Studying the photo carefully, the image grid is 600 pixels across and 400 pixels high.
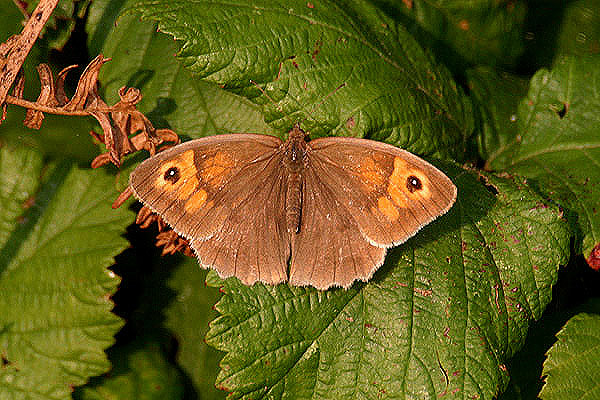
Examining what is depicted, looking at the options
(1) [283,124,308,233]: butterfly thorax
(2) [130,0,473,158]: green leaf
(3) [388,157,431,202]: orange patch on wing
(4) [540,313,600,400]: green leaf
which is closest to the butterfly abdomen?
(1) [283,124,308,233]: butterfly thorax

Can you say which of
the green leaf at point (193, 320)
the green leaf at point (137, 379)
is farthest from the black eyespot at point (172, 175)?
the green leaf at point (137, 379)

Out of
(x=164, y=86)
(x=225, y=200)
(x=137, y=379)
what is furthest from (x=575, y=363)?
(x=164, y=86)

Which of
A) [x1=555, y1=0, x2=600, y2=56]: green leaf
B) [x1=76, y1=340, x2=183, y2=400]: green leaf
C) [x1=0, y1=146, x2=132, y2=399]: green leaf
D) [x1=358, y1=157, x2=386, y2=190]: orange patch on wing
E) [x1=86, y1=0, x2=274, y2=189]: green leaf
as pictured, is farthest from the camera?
[x1=555, y1=0, x2=600, y2=56]: green leaf

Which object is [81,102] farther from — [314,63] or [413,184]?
[413,184]

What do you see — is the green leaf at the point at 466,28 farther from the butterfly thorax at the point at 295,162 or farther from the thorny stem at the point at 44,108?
the thorny stem at the point at 44,108

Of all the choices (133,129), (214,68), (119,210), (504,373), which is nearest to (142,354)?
(119,210)

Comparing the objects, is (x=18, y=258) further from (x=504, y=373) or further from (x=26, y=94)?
(x=504, y=373)

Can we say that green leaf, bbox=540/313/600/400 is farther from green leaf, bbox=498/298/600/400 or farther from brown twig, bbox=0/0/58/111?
brown twig, bbox=0/0/58/111
